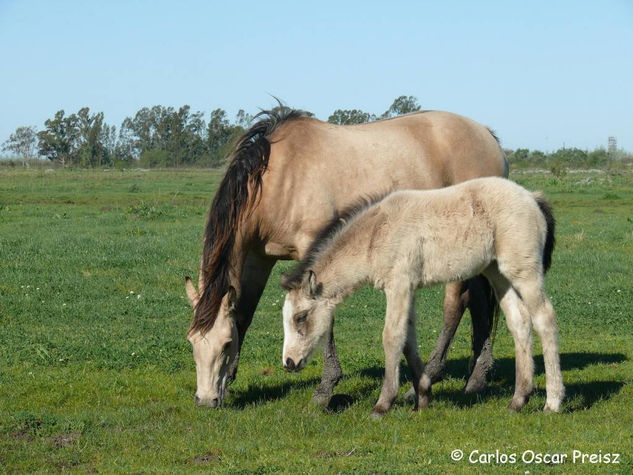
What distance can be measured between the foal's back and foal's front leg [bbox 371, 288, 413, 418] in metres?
0.19

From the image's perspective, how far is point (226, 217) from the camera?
7.00m

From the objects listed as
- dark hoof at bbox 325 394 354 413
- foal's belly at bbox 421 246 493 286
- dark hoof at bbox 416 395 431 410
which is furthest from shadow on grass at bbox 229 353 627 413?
foal's belly at bbox 421 246 493 286

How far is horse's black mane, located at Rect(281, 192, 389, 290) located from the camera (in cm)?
659

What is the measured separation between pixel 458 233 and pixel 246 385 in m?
2.65

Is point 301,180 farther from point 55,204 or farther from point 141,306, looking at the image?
point 55,204

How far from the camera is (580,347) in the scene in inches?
366

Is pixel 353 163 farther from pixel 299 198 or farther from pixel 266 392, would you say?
pixel 266 392

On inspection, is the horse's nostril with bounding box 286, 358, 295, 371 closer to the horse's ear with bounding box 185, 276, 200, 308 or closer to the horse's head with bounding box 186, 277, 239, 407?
the horse's head with bounding box 186, 277, 239, 407

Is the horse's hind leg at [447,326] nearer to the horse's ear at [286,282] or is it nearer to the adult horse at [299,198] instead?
the adult horse at [299,198]

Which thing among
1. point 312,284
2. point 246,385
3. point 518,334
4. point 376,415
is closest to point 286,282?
point 312,284

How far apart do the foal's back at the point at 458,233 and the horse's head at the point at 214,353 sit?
138 cm

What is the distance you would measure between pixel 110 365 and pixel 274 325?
2693 millimetres

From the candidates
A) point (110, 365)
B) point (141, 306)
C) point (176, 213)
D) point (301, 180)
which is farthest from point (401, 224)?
point (176, 213)

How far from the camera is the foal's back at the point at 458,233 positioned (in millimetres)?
6484
